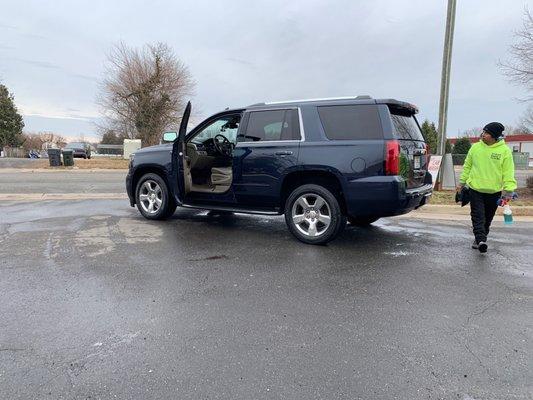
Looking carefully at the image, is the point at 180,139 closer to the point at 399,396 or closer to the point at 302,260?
the point at 302,260

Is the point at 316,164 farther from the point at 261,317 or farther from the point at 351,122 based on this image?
the point at 261,317

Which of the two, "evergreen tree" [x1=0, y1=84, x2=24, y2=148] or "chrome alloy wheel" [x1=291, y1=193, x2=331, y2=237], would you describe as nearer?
"chrome alloy wheel" [x1=291, y1=193, x2=331, y2=237]

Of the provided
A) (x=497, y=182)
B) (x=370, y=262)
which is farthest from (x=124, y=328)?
(x=497, y=182)

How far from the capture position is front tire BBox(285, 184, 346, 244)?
5.77 m

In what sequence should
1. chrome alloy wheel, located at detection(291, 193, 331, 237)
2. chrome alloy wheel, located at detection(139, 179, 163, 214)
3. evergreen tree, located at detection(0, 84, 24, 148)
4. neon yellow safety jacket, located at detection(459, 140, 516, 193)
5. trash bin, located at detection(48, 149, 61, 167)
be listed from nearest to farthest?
1. neon yellow safety jacket, located at detection(459, 140, 516, 193)
2. chrome alloy wheel, located at detection(291, 193, 331, 237)
3. chrome alloy wheel, located at detection(139, 179, 163, 214)
4. trash bin, located at detection(48, 149, 61, 167)
5. evergreen tree, located at detection(0, 84, 24, 148)

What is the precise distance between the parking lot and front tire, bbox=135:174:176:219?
1034 mm

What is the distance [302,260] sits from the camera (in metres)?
5.29

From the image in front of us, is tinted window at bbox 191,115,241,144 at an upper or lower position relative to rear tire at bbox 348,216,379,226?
upper

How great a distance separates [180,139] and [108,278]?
10.00ft

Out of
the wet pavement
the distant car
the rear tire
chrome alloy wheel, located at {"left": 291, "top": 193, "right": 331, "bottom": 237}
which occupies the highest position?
the distant car

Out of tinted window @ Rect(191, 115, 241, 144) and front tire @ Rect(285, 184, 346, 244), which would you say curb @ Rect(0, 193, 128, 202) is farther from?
front tire @ Rect(285, 184, 346, 244)

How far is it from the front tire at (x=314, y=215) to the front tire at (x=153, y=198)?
240cm

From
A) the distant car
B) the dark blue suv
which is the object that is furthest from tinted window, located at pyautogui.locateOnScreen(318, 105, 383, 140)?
the distant car

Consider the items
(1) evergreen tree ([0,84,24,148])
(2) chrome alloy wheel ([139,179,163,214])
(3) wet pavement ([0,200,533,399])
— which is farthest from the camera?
(1) evergreen tree ([0,84,24,148])
